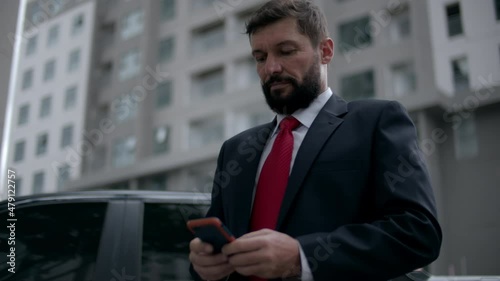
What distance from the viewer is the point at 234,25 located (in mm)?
22484

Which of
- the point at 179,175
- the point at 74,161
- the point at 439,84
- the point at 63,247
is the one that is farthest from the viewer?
the point at 74,161

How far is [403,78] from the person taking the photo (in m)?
17.3

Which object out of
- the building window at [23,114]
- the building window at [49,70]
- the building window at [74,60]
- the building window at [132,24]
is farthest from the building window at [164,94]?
the building window at [23,114]

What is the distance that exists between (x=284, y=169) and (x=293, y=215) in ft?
0.53

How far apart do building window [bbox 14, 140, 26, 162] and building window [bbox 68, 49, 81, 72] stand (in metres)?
5.38

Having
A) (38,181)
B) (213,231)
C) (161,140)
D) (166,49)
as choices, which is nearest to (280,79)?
(213,231)

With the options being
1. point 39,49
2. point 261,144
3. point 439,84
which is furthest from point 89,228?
point 39,49

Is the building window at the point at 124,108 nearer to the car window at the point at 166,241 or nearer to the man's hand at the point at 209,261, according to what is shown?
the car window at the point at 166,241

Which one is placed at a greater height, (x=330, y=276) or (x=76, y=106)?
(x=76, y=106)

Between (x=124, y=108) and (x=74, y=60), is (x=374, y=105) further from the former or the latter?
(x=74, y=60)

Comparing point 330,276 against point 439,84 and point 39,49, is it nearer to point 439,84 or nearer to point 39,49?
point 439,84

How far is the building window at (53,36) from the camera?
3078 centimetres

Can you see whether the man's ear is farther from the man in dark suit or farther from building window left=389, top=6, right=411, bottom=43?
building window left=389, top=6, right=411, bottom=43

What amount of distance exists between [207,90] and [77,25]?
1182cm
